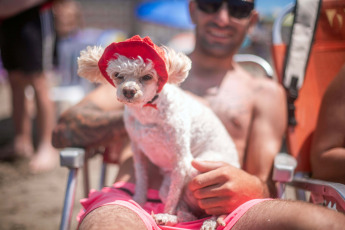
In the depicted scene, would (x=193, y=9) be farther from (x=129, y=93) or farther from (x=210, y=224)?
(x=210, y=224)

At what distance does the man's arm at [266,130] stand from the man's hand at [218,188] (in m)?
0.39

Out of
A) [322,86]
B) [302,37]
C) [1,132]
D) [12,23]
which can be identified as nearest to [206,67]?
[302,37]

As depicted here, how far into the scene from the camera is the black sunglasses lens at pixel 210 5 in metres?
1.89

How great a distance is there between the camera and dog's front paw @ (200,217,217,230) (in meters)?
1.36

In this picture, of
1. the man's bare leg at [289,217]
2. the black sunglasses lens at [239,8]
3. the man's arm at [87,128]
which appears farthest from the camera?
the black sunglasses lens at [239,8]

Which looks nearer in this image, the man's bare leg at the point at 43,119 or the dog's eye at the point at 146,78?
the dog's eye at the point at 146,78

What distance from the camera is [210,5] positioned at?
1.90 metres

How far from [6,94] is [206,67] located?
23.3 ft

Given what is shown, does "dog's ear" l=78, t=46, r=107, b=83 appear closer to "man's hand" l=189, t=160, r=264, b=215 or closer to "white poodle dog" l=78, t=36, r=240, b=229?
"white poodle dog" l=78, t=36, r=240, b=229

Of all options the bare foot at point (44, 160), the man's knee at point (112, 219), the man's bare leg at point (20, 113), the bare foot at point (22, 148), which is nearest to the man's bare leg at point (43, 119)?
the bare foot at point (44, 160)

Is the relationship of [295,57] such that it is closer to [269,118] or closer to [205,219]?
[269,118]

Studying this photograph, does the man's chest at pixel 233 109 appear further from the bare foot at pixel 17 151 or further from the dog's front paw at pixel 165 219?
the bare foot at pixel 17 151

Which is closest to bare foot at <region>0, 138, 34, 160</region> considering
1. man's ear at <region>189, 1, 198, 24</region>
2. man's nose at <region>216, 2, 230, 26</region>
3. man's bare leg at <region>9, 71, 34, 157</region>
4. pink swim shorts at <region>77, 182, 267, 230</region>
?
man's bare leg at <region>9, 71, 34, 157</region>

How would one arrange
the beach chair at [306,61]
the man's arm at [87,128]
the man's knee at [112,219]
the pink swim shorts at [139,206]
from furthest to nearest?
the beach chair at [306,61]
the man's arm at [87,128]
the pink swim shorts at [139,206]
the man's knee at [112,219]
